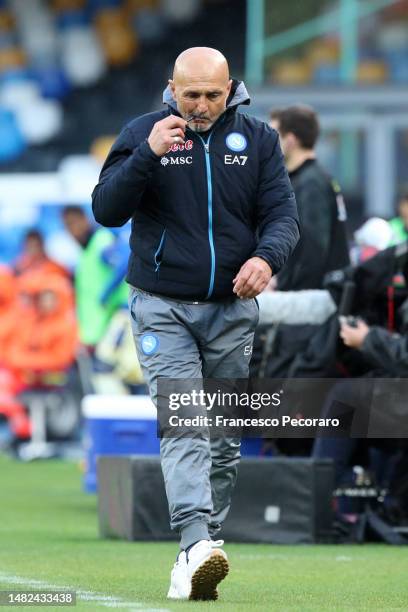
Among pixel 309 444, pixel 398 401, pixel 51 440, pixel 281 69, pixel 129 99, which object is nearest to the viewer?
pixel 398 401

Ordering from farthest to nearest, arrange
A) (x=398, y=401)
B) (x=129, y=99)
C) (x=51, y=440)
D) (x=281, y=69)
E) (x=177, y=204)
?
(x=129, y=99), (x=281, y=69), (x=51, y=440), (x=398, y=401), (x=177, y=204)

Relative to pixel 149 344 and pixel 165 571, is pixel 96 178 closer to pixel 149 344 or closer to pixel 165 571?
pixel 165 571

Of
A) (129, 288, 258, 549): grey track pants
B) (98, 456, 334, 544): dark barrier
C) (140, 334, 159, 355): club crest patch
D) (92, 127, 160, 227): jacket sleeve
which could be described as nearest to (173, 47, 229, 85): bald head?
(92, 127, 160, 227): jacket sleeve

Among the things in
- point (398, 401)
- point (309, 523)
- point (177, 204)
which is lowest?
point (309, 523)

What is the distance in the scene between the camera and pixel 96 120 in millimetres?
24172

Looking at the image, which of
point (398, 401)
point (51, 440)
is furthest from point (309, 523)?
point (51, 440)

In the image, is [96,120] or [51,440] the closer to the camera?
[51,440]

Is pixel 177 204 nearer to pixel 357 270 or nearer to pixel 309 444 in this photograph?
pixel 357 270

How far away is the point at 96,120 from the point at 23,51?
55.6 inches

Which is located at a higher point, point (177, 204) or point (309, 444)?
point (177, 204)

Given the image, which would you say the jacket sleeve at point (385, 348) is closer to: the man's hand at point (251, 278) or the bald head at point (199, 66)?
the man's hand at point (251, 278)

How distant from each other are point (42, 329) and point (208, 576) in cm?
1041

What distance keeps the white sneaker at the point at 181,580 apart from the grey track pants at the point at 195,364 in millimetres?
81

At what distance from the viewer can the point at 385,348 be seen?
320 inches
